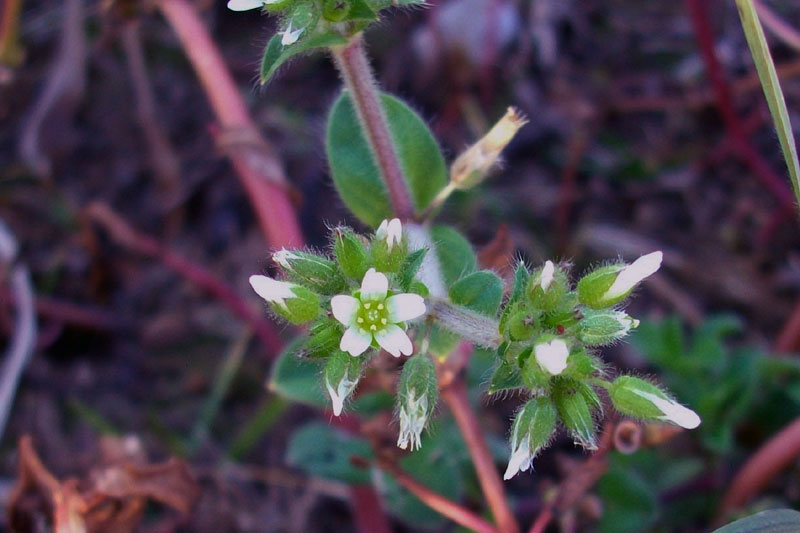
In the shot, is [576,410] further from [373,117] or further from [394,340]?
[373,117]

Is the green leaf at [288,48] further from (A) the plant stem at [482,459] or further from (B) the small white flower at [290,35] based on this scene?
(A) the plant stem at [482,459]

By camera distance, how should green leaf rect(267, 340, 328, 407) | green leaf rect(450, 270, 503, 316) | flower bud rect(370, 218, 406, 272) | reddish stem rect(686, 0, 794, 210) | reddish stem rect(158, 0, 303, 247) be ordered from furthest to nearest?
reddish stem rect(686, 0, 794, 210)
reddish stem rect(158, 0, 303, 247)
green leaf rect(267, 340, 328, 407)
green leaf rect(450, 270, 503, 316)
flower bud rect(370, 218, 406, 272)

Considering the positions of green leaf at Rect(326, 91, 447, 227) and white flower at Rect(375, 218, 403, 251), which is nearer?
white flower at Rect(375, 218, 403, 251)

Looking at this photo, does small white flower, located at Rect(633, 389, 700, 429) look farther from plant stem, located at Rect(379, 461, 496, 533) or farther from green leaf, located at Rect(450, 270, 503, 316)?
plant stem, located at Rect(379, 461, 496, 533)

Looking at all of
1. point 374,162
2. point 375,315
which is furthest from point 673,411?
point 374,162

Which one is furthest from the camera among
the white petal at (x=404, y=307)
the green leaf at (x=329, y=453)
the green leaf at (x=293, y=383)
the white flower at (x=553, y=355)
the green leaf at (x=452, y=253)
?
the green leaf at (x=329, y=453)

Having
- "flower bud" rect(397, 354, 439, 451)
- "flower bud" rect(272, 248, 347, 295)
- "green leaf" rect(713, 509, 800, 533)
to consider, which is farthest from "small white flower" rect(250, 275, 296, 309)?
"green leaf" rect(713, 509, 800, 533)

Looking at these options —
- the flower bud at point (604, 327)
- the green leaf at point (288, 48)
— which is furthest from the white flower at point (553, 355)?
the green leaf at point (288, 48)
